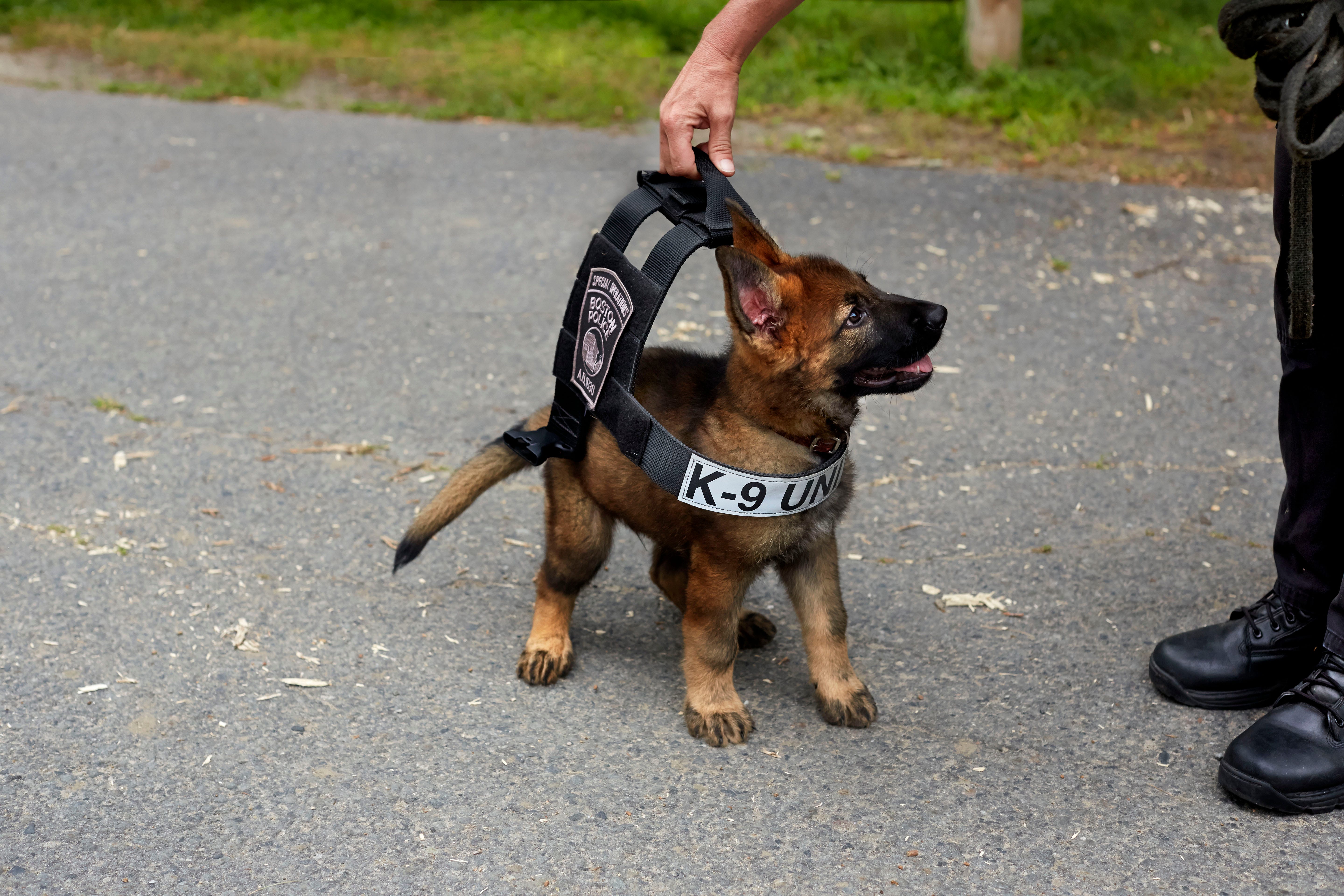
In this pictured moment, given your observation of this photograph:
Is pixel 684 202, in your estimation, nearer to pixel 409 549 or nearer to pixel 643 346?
pixel 643 346

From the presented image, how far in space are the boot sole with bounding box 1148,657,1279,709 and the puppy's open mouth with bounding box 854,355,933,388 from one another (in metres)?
1.10

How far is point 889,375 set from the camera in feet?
9.27

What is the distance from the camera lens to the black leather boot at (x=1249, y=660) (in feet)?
10.1

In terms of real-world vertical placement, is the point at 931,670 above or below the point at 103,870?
above

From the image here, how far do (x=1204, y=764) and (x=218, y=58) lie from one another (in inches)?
304

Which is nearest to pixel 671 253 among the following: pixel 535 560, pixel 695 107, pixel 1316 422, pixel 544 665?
pixel 695 107

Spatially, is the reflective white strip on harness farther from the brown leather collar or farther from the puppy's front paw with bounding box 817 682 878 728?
the puppy's front paw with bounding box 817 682 878 728

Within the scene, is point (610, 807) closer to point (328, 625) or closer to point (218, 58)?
point (328, 625)

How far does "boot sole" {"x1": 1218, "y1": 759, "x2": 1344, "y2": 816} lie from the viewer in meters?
2.69

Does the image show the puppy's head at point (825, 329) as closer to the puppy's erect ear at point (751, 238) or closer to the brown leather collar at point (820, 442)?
the puppy's erect ear at point (751, 238)

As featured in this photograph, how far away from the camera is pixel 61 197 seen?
259 inches

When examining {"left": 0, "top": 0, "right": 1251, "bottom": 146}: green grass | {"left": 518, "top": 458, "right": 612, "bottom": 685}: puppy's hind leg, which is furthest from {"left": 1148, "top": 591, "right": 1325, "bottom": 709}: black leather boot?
{"left": 0, "top": 0, "right": 1251, "bottom": 146}: green grass

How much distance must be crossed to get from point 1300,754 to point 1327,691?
19 cm

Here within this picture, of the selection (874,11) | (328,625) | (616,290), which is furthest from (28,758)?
(874,11)
